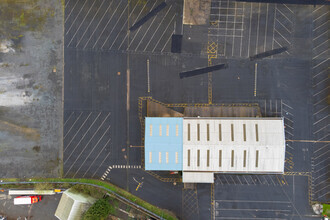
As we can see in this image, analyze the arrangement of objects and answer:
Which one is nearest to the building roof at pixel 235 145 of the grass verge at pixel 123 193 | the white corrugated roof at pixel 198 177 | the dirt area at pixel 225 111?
the white corrugated roof at pixel 198 177

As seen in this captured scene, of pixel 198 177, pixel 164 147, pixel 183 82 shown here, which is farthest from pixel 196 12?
pixel 198 177

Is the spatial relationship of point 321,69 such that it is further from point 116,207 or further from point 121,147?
point 116,207

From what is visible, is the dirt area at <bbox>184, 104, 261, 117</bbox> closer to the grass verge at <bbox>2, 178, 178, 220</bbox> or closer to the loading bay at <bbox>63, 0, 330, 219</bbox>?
the loading bay at <bbox>63, 0, 330, 219</bbox>

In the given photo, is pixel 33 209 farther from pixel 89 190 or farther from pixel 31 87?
pixel 31 87

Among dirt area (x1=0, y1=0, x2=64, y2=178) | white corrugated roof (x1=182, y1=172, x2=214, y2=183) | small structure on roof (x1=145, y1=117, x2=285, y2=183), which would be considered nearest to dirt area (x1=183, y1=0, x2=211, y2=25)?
small structure on roof (x1=145, y1=117, x2=285, y2=183)

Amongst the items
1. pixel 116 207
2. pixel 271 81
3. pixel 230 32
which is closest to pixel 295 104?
pixel 271 81

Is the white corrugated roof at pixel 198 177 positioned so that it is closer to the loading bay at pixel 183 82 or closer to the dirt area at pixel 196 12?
the loading bay at pixel 183 82

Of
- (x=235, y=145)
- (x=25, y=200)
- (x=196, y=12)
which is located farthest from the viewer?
(x=196, y=12)
